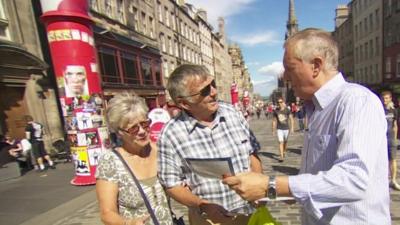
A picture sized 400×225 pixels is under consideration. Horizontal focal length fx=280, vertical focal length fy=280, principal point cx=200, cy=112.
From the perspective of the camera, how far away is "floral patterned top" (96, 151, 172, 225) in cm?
200

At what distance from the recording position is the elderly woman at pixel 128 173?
1.97 meters

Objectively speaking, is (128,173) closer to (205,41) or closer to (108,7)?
(108,7)

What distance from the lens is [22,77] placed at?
1102 centimetres

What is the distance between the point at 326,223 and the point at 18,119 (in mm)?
12506

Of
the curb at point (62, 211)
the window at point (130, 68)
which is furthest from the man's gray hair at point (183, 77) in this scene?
the window at point (130, 68)

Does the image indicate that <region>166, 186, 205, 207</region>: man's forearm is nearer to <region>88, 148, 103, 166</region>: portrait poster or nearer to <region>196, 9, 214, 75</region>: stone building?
<region>88, 148, 103, 166</region>: portrait poster

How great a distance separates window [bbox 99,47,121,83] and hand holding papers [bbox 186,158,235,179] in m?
15.6

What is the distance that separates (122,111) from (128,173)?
0.46 metres

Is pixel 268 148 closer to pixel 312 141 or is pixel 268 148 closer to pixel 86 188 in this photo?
pixel 86 188

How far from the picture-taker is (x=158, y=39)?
1022 inches

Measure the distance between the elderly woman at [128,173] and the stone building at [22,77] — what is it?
9.74 meters

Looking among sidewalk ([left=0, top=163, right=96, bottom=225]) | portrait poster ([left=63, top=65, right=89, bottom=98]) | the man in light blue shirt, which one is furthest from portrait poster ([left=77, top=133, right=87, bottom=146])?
the man in light blue shirt

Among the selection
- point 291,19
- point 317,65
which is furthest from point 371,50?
point 291,19

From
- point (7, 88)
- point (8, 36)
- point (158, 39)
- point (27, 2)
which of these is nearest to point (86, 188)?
point (7, 88)
